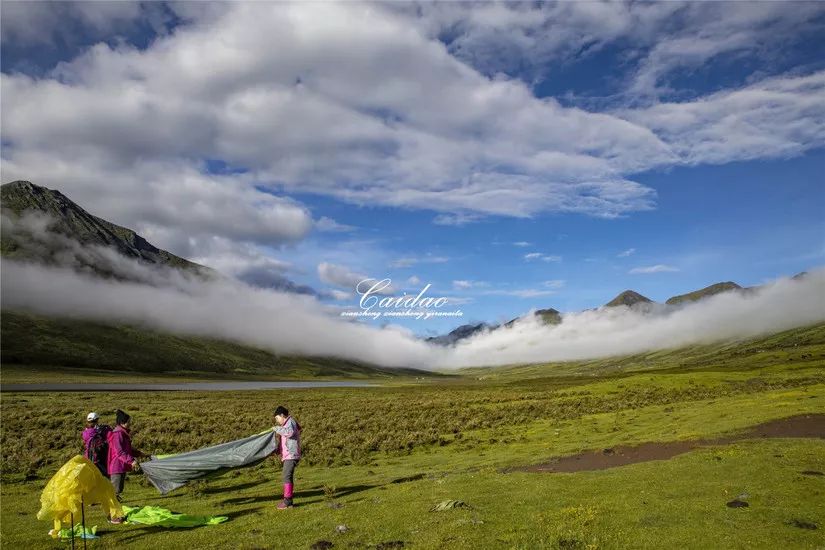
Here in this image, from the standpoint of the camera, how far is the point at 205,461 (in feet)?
78.1

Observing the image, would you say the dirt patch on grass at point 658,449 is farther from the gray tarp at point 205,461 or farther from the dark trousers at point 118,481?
the dark trousers at point 118,481

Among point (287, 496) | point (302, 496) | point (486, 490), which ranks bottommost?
point (302, 496)

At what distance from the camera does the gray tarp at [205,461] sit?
2333 centimetres

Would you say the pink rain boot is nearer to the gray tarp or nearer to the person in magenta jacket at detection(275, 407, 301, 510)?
the person in magenta jacket at detection(275, 407, 301, 510)

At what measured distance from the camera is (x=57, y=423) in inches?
2173

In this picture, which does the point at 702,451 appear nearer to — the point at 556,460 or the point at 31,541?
the point at 556,460

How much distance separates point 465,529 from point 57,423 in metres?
56.8

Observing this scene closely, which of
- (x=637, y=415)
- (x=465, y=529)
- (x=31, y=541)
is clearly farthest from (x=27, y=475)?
(x=637, y=415)

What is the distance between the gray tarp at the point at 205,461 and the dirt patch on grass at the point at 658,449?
15090mm

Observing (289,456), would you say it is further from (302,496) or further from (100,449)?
(100,449)

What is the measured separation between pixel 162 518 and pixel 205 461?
13.1 ft

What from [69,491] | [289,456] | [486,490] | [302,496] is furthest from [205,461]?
[486,490]

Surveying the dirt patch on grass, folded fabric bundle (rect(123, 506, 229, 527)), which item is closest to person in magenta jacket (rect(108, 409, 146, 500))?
folded fabric bundle (rect(123, 506, 229, 527))

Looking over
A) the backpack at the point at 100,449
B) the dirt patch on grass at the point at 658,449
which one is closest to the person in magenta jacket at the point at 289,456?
the backpack at the point at 100,449
